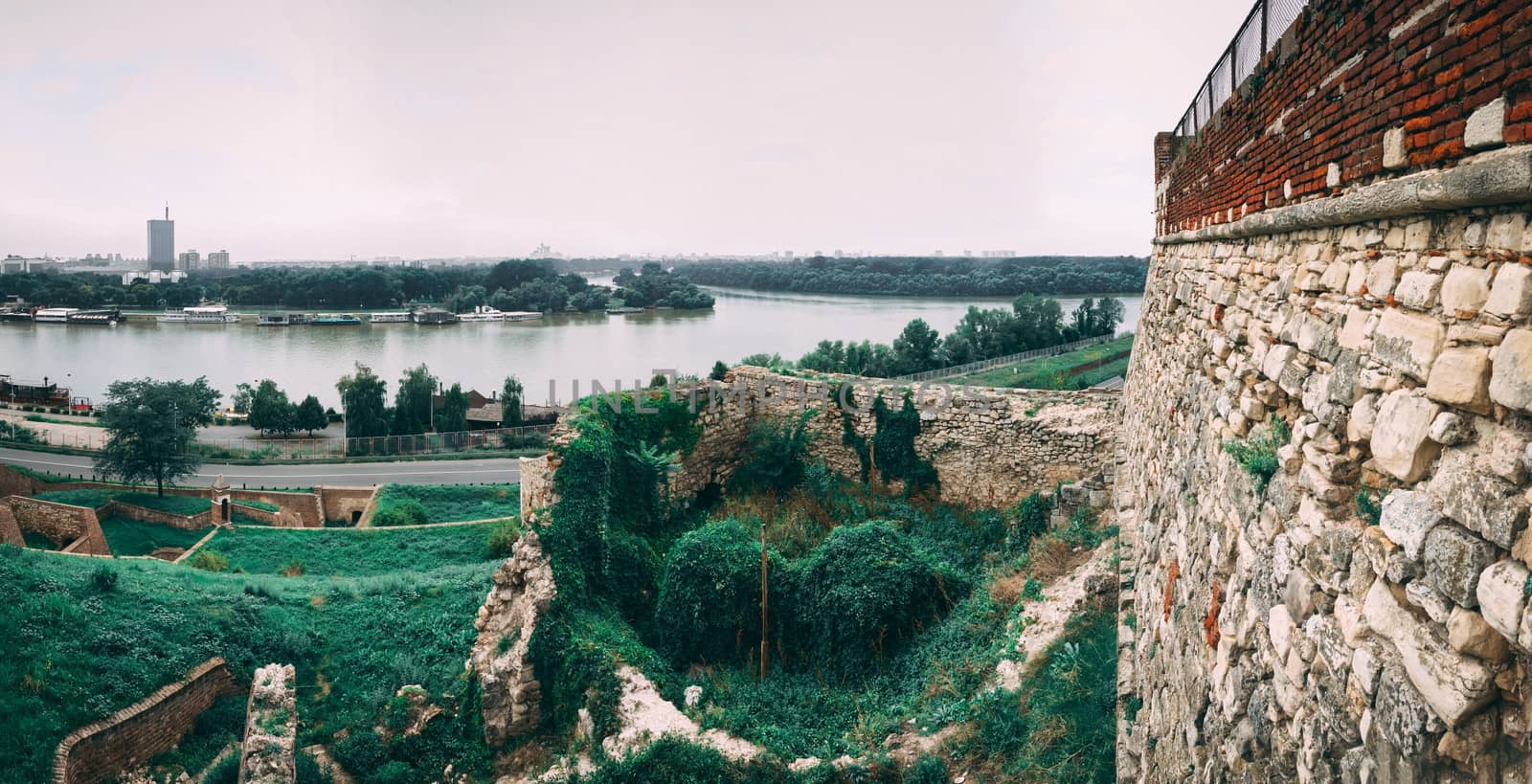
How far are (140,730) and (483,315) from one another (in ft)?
234

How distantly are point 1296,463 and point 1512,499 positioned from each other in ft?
4.16

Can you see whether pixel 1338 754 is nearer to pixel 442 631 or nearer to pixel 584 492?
pixel 584 492

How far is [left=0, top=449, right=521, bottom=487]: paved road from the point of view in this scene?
31141 millimetres

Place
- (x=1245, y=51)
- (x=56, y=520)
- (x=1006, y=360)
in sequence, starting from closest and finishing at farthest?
(x=1245, y=51)
(x=56, y=520)
(x=1006, y=360)

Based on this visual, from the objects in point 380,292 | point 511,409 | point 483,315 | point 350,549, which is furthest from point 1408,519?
A: point 380,292

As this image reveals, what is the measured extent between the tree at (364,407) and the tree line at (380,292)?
40.0 m

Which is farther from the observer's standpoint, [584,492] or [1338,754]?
[584,492]

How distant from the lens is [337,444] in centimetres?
3969

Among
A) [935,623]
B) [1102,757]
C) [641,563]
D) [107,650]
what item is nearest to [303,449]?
[107,650]

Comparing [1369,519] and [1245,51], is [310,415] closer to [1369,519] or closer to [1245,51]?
[1245,51]

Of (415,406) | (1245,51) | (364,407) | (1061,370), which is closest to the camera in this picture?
(1245,51)

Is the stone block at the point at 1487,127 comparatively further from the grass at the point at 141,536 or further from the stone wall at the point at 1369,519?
the grass at the point at 141,536

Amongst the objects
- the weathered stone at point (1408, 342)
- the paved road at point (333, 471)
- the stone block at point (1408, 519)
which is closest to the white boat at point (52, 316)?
the paved road at point (333, 471)

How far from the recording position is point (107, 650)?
9.98 meters
